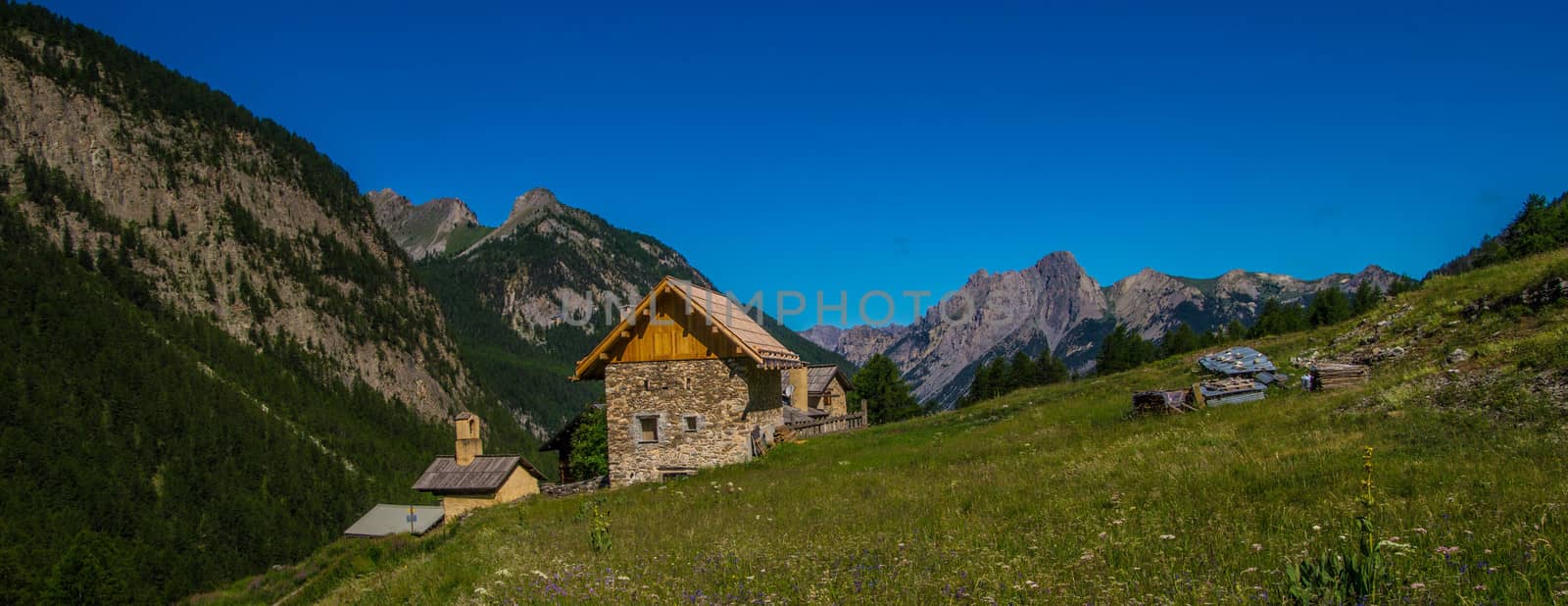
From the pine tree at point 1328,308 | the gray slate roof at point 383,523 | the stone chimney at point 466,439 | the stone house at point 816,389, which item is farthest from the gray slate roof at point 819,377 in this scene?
the pine tree at point 1328,308

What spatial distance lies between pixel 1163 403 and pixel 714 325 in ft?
52.5

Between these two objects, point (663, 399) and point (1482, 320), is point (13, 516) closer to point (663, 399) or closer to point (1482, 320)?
point (663, 399)

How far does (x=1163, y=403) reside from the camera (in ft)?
69.1

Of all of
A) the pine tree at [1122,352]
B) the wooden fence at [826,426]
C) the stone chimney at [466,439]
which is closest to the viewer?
the wooden fence at [826,426]

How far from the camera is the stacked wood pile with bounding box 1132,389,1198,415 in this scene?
67.8 ft

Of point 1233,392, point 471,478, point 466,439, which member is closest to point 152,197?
point 466,439

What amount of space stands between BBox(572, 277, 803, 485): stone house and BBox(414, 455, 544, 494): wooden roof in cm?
1078

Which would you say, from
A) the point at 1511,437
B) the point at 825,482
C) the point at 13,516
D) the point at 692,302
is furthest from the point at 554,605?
the point at 13,516

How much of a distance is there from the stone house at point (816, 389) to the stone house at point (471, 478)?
20.5m

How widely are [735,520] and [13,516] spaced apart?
449 ft

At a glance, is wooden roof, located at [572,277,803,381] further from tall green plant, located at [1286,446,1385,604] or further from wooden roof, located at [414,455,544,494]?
tall green plant, located at [1286,446,1385,604]

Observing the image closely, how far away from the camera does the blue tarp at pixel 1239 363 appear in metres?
23.1

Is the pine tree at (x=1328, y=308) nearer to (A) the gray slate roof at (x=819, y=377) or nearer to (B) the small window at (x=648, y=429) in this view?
(A) the gray slate roof at (x=819, y=377)

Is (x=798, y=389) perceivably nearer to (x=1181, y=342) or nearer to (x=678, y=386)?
(x=678, y=386)
